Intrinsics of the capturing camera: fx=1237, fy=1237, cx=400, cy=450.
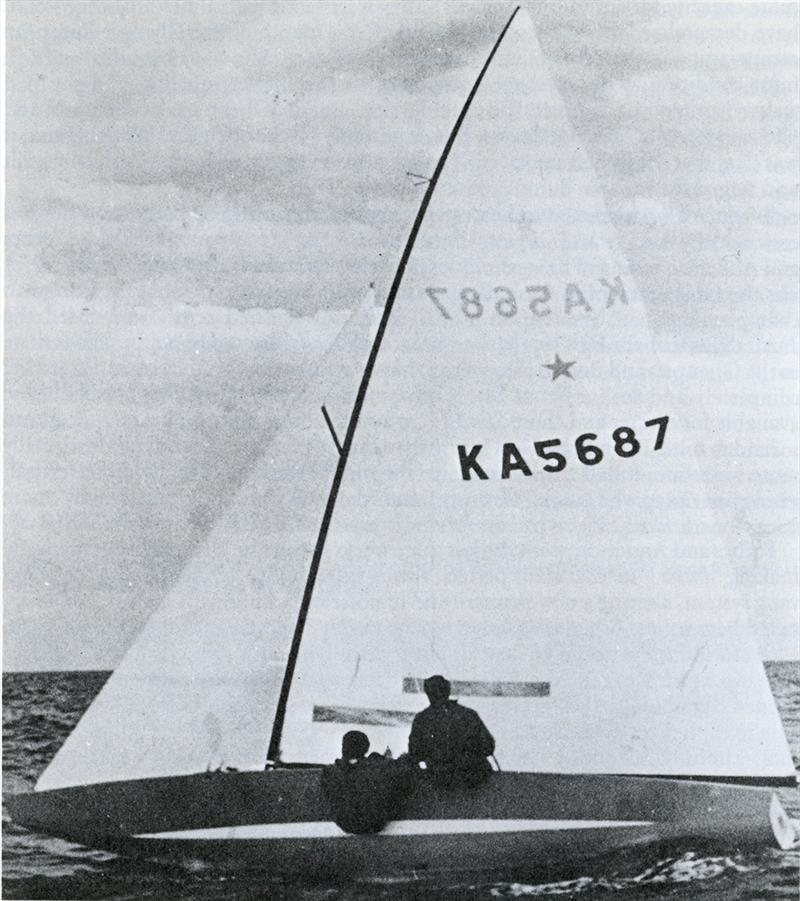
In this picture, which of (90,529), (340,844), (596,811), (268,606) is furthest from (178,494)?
(596,811)

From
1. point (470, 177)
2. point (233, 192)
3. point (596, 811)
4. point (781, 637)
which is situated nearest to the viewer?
point (596, 811)

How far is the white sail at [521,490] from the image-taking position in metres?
6.65

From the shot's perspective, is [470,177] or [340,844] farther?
[470,177]

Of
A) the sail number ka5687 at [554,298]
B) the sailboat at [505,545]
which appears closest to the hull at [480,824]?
the sailboat at [505,545]

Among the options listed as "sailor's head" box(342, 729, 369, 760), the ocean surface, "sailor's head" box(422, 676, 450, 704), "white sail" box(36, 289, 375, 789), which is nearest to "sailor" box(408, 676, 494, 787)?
"sailor's head" box(422, 676, 450, 704)

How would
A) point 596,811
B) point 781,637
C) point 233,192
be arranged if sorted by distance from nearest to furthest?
point 596,811
point 781,637
point 233,192

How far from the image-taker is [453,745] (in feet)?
20.2

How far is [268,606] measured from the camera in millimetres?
6883

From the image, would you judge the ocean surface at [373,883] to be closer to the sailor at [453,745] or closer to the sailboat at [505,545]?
the sailboat at [505,545]

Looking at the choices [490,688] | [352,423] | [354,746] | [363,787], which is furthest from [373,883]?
[352,423]

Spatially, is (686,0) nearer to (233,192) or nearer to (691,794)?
(233,192)

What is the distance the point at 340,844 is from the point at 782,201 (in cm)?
448

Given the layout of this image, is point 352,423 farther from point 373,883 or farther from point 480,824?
point 373,883

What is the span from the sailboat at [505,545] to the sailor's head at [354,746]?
381mm
